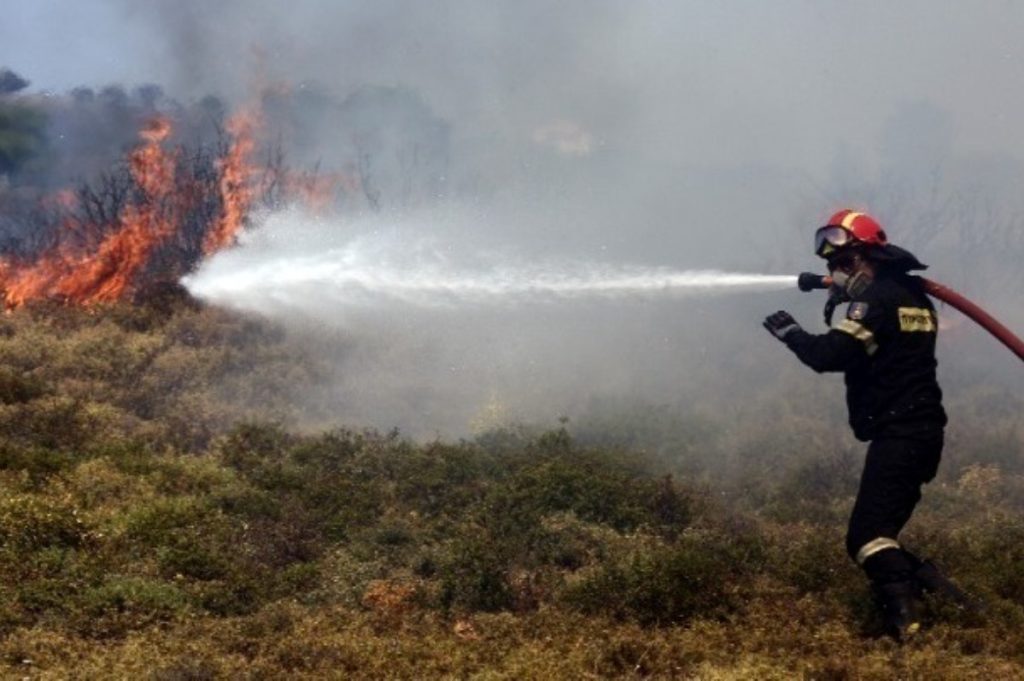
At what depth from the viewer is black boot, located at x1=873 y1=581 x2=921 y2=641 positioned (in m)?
6.40

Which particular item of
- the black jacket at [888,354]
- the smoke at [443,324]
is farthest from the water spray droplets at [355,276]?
the black jacket at [888,354]

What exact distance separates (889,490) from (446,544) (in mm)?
3331

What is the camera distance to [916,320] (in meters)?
6.93

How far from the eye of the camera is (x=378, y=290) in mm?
16875

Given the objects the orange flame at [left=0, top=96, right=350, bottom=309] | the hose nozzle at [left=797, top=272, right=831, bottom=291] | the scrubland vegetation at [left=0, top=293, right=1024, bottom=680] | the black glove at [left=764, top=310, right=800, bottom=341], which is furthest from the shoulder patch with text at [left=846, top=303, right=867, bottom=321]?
the orange flame at [left=0, top=96, right=350, bottom=309]

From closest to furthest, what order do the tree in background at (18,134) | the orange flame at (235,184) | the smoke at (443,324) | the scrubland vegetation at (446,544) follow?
1. the scrubland vegetation at (446,544)
2. the smoke at (443,324)
3. the orange flame at (235,184)
4. the tree in background at (18,134)

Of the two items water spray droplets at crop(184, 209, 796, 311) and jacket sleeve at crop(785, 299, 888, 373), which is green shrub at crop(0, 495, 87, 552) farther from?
water spray droplets at crop(184, 209, 796, 311)

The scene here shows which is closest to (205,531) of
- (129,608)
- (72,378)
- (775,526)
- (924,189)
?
(129,608)

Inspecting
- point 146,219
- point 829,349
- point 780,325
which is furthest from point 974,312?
point 146,219

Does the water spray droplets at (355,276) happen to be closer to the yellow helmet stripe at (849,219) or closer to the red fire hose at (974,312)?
the yellow helmet stripe at (849,219)

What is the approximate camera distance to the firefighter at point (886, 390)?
22.2 feet

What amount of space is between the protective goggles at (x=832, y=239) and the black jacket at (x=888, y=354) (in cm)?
34

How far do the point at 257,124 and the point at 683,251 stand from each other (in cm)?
972

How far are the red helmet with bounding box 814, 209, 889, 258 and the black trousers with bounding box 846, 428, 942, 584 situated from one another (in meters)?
1.22
